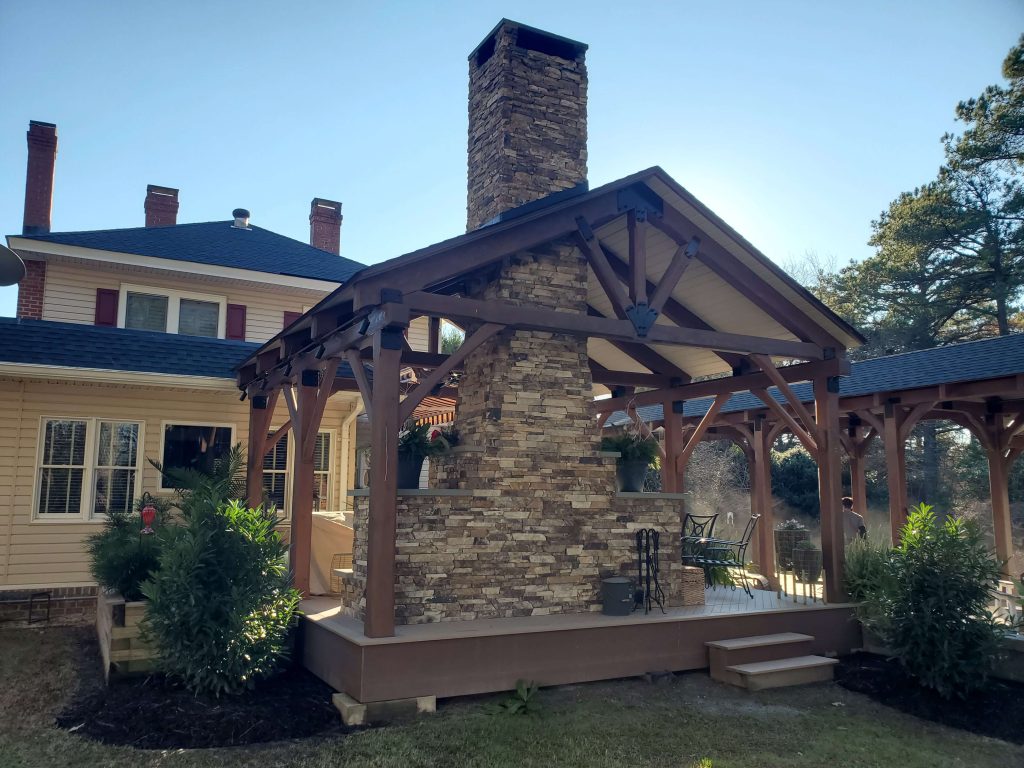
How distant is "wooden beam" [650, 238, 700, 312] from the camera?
7770 mm

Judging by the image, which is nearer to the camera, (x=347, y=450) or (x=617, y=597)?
(x=617, y=597)

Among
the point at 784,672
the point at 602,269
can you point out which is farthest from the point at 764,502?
the point at 602,269

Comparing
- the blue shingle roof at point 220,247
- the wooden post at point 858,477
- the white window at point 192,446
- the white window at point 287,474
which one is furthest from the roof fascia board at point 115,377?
the wooden post at point 858,477

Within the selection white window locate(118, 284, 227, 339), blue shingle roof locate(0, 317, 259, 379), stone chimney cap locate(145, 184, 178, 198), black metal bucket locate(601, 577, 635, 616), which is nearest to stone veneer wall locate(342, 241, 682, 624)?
black metal bucket locate(601, 577, 635, 616)

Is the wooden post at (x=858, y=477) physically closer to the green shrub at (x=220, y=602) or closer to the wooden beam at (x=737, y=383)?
the wooden beam at (x=737, y=383)

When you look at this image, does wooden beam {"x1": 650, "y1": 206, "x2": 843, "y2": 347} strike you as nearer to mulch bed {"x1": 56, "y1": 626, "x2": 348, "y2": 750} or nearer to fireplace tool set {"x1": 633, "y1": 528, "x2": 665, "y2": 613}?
fireplace tool set {"x1": 633, "y1": 528, "x2": 665, "y2": 613}

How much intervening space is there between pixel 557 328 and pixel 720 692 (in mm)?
3586

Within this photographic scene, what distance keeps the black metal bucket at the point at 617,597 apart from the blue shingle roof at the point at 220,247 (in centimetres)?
824

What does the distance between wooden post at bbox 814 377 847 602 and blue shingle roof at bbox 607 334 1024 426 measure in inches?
113

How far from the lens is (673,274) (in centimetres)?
793

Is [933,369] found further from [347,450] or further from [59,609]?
[59,609]

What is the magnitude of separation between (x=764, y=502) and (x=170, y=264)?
411 inches

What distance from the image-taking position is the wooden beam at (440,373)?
249 inches

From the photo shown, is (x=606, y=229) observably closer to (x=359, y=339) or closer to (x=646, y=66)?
(x=646, y=66)
